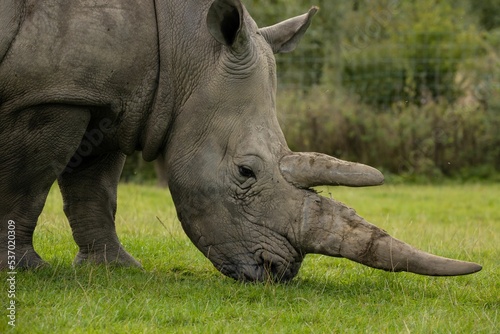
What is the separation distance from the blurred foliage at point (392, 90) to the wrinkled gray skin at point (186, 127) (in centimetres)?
1063

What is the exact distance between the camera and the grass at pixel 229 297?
5.43 metres

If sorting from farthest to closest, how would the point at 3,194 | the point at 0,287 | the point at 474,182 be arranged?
1. the point at 474,182
2. the point at 3,194
3. the point at 0,287

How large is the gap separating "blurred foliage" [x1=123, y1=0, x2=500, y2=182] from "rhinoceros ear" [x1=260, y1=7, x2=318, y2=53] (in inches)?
384

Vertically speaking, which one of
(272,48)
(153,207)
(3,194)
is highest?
(272,48)

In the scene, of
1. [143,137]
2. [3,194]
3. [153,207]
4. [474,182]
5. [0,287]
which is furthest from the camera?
[474,182]

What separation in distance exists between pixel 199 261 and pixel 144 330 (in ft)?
7.90

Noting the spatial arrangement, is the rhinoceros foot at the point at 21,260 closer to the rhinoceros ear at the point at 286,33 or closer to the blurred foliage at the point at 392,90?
the rhinoceros ear at the point at 286,33

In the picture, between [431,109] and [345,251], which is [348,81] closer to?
[431,109]

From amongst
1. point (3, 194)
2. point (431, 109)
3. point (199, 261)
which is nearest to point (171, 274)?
point (199, 261)

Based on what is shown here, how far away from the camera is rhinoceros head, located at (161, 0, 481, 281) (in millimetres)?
6160

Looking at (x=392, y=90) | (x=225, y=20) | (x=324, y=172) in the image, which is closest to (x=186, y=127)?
(x=225, y=20)

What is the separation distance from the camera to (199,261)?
760cm

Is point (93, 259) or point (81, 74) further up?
point (81, 74)

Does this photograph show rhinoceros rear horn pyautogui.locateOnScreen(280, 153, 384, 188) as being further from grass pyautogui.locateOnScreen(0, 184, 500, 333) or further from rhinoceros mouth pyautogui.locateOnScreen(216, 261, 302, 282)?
grass pyautogui.locateOnScreen(0, 184, 500, 333)
